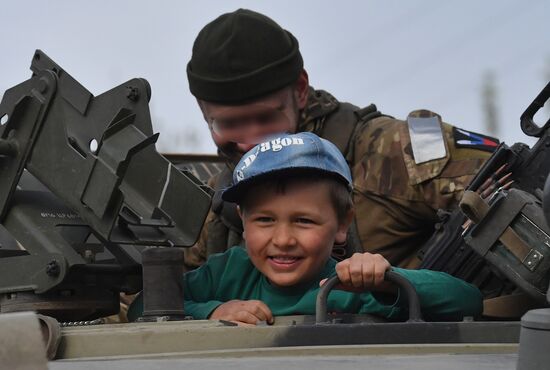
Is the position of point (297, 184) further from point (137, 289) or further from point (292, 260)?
point (137, 289)

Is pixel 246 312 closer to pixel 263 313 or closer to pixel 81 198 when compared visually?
pixel 263 313

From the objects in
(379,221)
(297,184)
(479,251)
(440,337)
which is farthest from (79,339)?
(379,221)

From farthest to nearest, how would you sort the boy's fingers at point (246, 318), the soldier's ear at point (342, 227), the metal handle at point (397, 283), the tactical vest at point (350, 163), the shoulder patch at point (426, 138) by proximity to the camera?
1. the shoulder patch at point (426, 138)
2. the tactical vest at point (350, 163)
3. the soldier's ear at point (342, 227)
4. the boy's fingers at point (246, 318)
5. the metal handle at point (397, 283)

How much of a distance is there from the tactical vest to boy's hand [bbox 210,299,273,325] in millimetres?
1109

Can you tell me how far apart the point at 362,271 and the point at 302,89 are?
2.17 metres

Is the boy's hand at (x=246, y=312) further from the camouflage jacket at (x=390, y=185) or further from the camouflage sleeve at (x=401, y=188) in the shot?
the camouflage sleeve at (x=401, y=188)

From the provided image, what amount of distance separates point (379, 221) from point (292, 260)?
1.48 meters

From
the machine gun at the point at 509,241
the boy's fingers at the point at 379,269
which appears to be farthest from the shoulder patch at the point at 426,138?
the boy's fingers at the point at 379,269

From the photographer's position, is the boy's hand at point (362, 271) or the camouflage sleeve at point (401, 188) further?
the camouflage sleeve at point (401, 188)

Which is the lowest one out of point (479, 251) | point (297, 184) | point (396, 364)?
point (396, 364)

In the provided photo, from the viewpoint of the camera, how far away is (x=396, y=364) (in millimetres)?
2045

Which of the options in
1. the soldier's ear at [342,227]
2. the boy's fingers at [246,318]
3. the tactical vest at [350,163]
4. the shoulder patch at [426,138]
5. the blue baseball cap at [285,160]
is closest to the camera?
the boy's fingers at [246,318]

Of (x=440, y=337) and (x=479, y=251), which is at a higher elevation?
A: (x=479, y=251)

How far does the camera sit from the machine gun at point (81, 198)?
332cm
